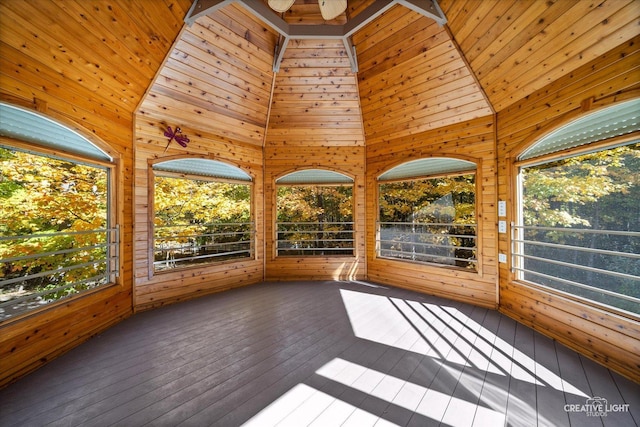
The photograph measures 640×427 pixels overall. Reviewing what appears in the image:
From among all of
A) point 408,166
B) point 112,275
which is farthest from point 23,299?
point 408,166

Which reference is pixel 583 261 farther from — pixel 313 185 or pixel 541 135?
pixel 313 185

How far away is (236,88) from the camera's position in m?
4.18

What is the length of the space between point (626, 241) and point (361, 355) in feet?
8.76

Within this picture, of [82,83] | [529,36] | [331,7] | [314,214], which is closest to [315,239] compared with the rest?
[314,214]

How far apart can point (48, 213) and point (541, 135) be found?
6.21m

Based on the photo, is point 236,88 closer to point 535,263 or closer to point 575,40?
point 575,40

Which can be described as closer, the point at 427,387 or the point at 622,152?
the point at 427,387

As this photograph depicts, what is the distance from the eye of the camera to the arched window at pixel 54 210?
2617 millimetres

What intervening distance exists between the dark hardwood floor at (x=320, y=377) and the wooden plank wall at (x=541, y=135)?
0.59ft

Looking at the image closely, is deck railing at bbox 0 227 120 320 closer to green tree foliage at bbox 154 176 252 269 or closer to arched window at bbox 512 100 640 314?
green tree foliage at bbox 154 176 252 269

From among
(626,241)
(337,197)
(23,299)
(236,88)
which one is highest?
(236,88)

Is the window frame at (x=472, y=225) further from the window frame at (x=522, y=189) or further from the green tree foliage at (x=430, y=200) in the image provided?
the window frame at (x=522, y=189)

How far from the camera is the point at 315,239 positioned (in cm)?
552

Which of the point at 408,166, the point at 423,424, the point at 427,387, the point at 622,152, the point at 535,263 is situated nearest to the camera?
the point at 423,424
